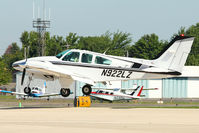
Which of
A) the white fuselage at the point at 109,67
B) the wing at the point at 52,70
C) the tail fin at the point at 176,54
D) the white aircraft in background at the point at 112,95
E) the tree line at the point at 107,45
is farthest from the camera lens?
the tree line at the point at 107,45

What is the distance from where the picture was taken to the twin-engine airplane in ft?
98.5

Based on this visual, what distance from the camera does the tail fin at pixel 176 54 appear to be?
29.8 meters

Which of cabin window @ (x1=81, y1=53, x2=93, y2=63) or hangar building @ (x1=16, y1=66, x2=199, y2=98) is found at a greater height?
cabin window @ (x1=81, y1=53, x2=93, y2=63)

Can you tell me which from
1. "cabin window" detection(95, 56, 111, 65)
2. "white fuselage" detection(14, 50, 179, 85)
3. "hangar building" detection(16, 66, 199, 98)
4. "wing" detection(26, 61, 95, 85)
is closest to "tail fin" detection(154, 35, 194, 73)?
"white fuselage" detection(14, 50, 179, 85)

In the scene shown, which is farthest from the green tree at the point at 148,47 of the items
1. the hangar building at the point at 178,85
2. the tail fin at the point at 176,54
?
the tail fin at the point at 176,54

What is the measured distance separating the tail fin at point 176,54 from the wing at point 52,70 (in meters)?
5.49

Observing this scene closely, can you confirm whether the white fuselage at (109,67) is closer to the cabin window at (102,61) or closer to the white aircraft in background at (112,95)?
the cabin window at (102,61)

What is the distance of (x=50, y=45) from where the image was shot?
330 feet

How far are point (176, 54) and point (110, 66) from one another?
479cm

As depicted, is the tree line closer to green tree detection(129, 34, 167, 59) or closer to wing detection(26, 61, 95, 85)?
green tree detection(129, 34, 167, 59)

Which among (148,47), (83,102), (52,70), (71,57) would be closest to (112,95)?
(83,102)

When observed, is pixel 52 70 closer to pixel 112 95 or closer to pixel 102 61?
pixel 102 61
